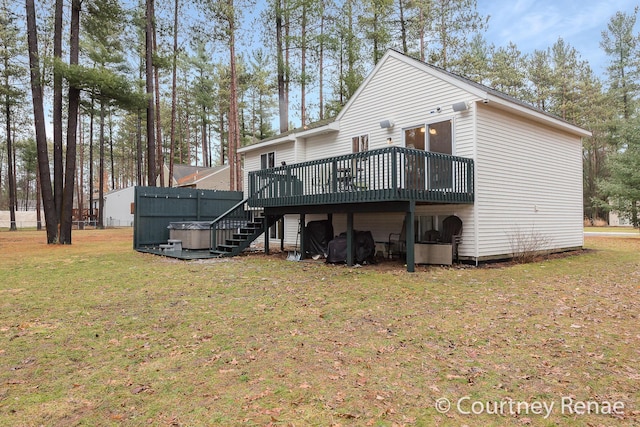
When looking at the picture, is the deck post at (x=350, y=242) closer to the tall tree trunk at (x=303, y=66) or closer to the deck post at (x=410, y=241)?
the deck post at (x=410, y=241)

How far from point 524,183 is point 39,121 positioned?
18.1 m

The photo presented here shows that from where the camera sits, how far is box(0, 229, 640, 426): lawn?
2691 millimetres

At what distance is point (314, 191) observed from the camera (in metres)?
10.2

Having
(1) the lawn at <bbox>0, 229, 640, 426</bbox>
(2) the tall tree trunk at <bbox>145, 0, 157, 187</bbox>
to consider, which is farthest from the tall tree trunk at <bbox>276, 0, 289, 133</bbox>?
(1) the lawn at <bbox>0, 229, 640, 426</bbox>

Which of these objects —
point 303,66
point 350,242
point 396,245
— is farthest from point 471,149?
point 303,66

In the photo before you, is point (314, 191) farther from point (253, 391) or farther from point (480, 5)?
point (480, 5)

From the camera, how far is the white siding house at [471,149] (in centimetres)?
941

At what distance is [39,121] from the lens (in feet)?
50.6

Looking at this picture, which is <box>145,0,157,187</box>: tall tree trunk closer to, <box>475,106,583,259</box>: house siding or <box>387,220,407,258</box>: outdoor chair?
<box>387,220,407,258</box>: outdoor chair

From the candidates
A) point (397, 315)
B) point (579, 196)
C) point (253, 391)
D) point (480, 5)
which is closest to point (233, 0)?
point (480, 5)

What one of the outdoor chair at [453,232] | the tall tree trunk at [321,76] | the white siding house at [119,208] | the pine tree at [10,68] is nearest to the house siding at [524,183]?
the outdoor chair at [453,232]

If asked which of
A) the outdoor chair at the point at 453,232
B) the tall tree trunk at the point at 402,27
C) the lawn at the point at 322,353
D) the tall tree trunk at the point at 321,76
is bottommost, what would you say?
the lawn at the point at 322,353

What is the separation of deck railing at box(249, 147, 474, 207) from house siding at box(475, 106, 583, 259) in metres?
0.82

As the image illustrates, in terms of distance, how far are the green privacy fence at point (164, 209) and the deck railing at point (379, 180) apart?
5621 mm
